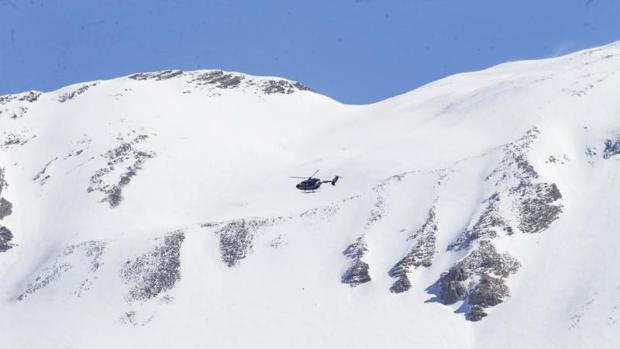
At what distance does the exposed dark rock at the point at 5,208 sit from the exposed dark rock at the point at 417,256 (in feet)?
156

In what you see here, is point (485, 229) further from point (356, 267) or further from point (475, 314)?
point (356, 267)

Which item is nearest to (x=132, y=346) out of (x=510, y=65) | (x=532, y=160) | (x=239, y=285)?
(x=239, y=285)

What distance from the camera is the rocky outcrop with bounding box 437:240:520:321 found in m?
76.3

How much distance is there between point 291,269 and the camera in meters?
85.0

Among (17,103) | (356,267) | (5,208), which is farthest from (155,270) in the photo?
(17,103)

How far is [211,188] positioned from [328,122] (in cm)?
2937

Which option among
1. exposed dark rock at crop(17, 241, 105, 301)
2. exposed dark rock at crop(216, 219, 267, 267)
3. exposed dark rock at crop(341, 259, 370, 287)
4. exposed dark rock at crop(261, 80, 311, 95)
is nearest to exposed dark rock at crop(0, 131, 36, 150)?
exposed dark rock at crop(17, 241, 105, 301)

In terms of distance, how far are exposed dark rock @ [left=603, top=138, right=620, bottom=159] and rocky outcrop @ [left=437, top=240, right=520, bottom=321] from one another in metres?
19.1

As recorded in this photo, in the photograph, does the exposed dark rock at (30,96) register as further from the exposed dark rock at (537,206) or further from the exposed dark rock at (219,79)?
the exposed dark rock at (537,206)

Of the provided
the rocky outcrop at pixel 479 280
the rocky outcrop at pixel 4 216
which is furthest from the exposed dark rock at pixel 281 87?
the rocky outcrop at pixel 479 280

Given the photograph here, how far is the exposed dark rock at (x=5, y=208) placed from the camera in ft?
350

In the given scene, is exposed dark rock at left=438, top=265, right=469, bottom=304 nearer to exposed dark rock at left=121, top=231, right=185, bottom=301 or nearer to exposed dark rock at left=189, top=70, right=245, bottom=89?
exposed dark rock at left=121, top=231, right=185, bottom=301

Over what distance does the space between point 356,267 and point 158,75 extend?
252 ft

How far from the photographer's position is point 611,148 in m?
93.2
